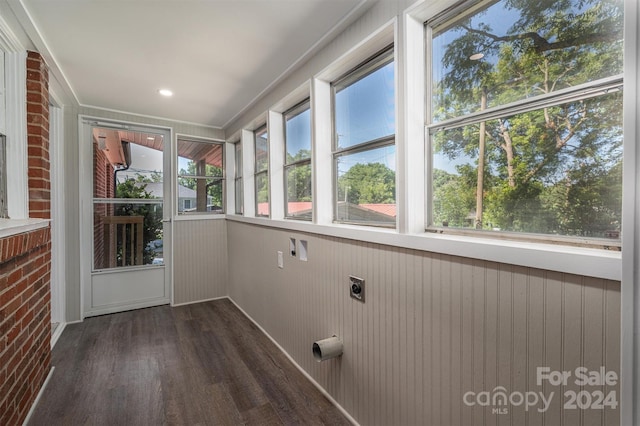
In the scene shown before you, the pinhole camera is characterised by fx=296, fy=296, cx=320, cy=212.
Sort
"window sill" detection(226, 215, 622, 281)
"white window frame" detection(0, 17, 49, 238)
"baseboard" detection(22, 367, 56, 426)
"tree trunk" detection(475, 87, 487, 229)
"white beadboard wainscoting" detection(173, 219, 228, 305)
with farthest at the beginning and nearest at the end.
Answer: "white beadboard wainscoting" detection(173, 219, 228, 305), "white window frame" detection(0, 17, 49, 238), "baseboard" detection(22, 367, 56, 426), "tree trunk" detection(475, 87, 487, 229), "window sill" detection(226, 215, 622, 281)

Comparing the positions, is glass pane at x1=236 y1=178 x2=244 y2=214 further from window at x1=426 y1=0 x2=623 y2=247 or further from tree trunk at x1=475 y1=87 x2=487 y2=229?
tree trunk at x1=475 y1=87 x2=487 y2=229

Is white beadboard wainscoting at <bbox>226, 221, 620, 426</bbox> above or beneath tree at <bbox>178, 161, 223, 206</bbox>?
beneath

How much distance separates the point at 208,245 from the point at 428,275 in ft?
11.4

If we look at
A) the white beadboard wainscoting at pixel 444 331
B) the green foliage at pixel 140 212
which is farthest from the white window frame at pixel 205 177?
the white beadboard wainscoting at pixel 444 331

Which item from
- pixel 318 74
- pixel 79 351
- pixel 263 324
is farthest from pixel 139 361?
pixel 318 74

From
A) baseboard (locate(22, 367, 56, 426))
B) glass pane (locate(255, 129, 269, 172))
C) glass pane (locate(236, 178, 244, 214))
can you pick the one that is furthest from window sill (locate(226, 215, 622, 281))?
glass pane (locate(236, 178, 244, 214))

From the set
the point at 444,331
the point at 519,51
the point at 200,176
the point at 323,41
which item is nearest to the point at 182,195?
the point at 200,176

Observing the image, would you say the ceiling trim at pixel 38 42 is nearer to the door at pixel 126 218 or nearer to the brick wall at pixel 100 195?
the door at pixel 126 218

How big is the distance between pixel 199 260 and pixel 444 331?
358 centimetres

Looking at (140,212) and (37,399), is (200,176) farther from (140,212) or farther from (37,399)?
(37,399)

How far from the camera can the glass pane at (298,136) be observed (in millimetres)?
2592

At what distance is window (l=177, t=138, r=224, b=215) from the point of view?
405cm

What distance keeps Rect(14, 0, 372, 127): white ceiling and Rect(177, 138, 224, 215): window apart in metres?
1.10

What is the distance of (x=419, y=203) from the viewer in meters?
1.53
